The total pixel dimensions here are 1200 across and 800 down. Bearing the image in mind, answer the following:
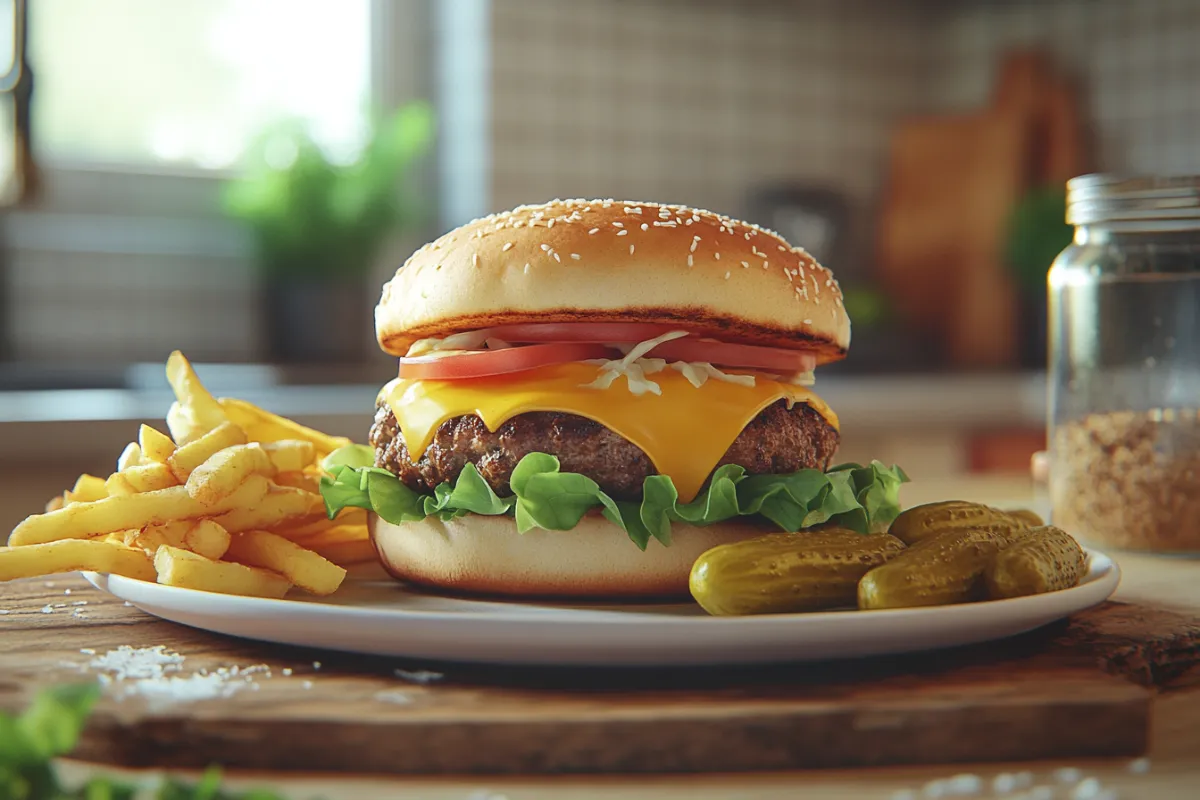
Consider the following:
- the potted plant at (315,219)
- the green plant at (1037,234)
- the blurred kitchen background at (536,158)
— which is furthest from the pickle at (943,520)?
the green plant at (1037,234)

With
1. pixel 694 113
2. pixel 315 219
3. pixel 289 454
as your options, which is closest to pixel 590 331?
pixel 289 454

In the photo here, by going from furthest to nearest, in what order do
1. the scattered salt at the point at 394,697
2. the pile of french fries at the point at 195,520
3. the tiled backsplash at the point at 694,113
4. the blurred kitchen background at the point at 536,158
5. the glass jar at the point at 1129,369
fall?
1. the tiled backsplash at the point at 694,113
2. the blurred kitchen background at the point at 536,158
3. the glass jar at the point at 1129,369
4. the pile of french fries at the point at 195,520
5. the scattered salt at the point at 394,697

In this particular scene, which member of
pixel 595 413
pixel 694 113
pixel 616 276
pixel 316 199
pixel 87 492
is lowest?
pixel 87 492

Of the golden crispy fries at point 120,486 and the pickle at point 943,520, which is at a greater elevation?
the golden crispy fries at point 120,486

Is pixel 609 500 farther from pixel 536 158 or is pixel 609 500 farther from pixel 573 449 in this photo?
pixel 536 158

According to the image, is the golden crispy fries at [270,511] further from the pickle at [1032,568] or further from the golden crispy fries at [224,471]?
the pickle at [1032,568]

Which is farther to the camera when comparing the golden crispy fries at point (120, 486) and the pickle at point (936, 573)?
the golden crispy fries at point (120, 486)
